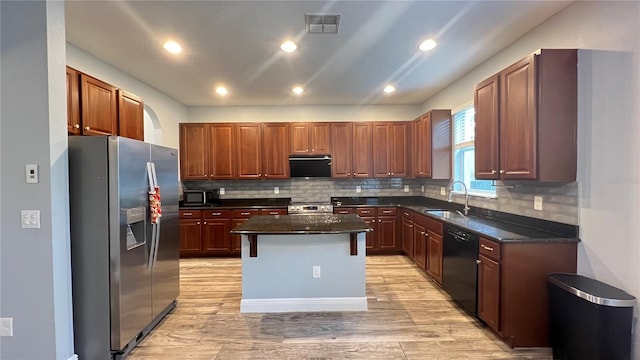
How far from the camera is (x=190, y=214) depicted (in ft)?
17.1

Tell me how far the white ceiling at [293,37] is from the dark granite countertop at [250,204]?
198cm

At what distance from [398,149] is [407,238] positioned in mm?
1669

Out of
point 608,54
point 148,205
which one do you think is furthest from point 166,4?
point 608,54

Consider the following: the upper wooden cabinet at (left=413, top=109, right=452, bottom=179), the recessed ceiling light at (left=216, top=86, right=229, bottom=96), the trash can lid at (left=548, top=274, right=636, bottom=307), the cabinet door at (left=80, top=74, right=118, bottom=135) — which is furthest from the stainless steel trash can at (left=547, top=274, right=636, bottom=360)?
the recessed ceiling light at (left=216, top=86, right=229, bottom=96)

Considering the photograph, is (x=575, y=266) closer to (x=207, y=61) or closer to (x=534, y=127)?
(x=534, y=127)

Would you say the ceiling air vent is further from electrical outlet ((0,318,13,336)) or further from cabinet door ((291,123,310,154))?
electrical outlet ((0,318,13,336))

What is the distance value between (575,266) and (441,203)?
8.50ft

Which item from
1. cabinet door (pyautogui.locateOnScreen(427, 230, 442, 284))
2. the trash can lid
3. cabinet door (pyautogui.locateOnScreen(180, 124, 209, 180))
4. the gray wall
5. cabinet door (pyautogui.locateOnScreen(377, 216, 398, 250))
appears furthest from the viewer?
cabinet door (pyautogui.locateOnScreen(180, 124, 209, 180))

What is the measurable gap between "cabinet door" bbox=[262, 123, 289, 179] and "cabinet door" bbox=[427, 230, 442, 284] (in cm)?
277

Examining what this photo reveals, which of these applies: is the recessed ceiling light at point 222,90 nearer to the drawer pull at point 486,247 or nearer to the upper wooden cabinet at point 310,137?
the upper wooden cabinet at point 310,137

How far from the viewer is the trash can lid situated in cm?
190

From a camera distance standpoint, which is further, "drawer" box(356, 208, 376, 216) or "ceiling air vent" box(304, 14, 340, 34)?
"drawer" box(356, 208, 376, 216)

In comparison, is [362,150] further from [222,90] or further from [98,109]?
[98,109]

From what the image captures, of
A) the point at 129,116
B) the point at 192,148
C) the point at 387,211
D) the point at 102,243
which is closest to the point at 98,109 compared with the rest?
the point at 129,116
